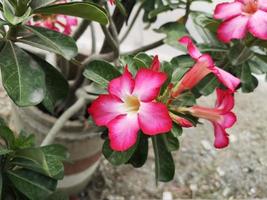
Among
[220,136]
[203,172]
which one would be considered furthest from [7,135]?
[203,172]

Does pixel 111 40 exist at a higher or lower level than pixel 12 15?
lower

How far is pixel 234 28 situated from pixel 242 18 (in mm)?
26

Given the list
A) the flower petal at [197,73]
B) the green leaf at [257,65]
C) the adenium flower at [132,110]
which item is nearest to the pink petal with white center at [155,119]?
the adenium flower at [132,110]

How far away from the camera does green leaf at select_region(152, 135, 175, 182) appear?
1.09 meters

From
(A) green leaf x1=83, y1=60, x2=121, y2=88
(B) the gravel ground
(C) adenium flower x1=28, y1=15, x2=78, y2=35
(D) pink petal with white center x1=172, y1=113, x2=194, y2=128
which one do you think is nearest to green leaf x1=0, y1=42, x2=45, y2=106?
(A) green leaf x1=83, y1=60, x2=121, y2=88

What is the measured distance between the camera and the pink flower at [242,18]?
40.1 inches

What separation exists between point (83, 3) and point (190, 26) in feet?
6.11

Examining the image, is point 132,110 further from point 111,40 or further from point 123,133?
point 111,40

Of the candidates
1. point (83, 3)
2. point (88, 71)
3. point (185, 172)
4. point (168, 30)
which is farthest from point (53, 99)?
point (185, 172)

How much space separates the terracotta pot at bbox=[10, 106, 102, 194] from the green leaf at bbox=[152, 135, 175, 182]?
353mm

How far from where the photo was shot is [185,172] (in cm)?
208

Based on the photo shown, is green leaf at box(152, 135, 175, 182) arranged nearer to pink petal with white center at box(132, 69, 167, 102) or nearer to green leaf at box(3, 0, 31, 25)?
pink petal with white center at box(132, 69, 167, 102)

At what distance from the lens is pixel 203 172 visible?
6.85 feet

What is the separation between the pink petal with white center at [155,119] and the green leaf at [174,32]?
525 mm
